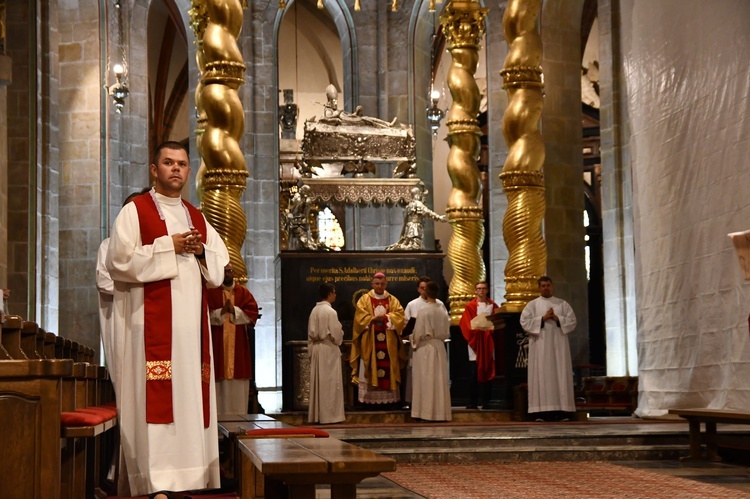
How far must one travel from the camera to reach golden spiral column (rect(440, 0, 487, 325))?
14930mm

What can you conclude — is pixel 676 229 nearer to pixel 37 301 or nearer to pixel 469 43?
pixel 469 43

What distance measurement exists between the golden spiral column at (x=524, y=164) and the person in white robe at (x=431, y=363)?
0.90m

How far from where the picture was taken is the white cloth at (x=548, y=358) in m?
12.1

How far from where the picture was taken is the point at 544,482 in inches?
308

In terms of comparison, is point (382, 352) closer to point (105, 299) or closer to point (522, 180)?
point (522, 180)

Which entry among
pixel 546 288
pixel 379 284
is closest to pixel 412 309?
pixel 379 284

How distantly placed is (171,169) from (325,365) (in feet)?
24.1

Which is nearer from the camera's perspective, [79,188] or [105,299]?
[105,299]

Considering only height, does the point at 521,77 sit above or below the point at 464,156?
above

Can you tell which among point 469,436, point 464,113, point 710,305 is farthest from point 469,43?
point 469,436

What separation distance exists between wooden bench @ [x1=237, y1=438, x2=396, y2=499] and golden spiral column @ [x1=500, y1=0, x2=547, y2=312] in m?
7.84

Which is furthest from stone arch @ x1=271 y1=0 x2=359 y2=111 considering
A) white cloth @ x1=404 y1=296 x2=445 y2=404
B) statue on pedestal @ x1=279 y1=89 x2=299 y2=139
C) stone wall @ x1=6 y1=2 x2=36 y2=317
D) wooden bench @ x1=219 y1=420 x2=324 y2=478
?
wooden bench @ x1=219 y1=420 x2=324 y2=478

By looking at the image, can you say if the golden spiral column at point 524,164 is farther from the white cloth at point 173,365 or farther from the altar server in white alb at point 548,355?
the white cloth at point 173,365

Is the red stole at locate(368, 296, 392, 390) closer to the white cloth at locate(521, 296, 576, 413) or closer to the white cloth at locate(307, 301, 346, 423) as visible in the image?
the white cloth at locate(307, 301, 346, 423)
